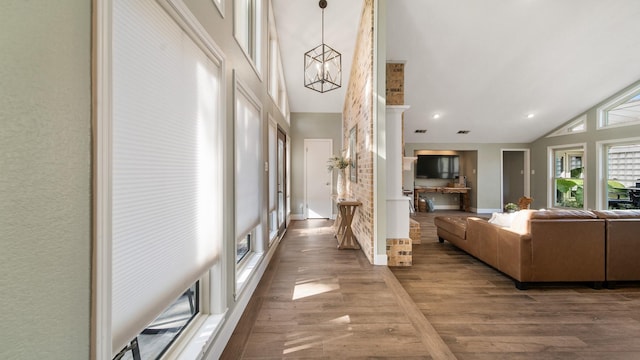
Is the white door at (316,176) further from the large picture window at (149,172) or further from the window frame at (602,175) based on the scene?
the window frame at (602,175)

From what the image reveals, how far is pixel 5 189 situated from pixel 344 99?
236 inches

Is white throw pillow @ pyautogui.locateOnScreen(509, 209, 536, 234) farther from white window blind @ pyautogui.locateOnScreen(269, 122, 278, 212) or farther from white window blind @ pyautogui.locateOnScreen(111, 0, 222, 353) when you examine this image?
white window blind @ pyautogui.locateOnScreen(111, 0, 222, 353)

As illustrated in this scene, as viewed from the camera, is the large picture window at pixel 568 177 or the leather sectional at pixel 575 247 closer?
the leather sectional at pixel 575 247

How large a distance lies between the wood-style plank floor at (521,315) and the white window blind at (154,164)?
198 centimetres

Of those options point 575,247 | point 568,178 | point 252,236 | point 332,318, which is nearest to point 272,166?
point 252,236

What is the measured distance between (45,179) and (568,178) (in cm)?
1002

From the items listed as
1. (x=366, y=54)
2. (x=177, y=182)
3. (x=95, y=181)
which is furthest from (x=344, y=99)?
(x=95, y=181)

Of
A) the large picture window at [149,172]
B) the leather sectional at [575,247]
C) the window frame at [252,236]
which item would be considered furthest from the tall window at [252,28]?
the leather sectional at [575,247]

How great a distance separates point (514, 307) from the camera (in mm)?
2408

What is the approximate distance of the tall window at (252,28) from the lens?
2.62 meters

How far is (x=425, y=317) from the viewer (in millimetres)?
2232

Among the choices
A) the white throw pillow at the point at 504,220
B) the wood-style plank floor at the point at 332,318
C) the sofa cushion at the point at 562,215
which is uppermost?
the sofa cushion at the point at 562,215

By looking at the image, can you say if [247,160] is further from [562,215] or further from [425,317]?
[562,215]

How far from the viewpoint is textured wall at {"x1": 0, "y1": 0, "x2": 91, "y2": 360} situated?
21.7 inches
